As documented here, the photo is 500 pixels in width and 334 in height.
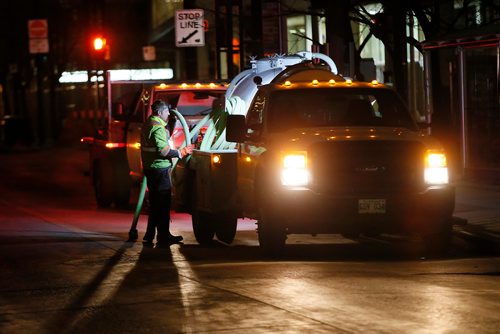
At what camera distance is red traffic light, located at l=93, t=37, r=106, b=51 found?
34344 mm

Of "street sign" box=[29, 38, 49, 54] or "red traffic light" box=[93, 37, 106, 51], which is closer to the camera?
"red traffic light" box=[93, 37, 106, 51]

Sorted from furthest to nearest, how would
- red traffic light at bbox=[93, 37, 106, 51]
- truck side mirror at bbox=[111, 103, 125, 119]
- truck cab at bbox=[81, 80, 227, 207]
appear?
1. red traffic light at bbox=[93, 37, 106, 51]
2. truck side mirror at bbox=[111, 103, 125, 119]
3. truck cab at bbox=[81, 80, 227, 207]

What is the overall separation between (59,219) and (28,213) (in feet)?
4.22

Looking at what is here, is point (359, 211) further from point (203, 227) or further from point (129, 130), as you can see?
point (129, 130)

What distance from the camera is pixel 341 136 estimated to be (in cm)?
1299

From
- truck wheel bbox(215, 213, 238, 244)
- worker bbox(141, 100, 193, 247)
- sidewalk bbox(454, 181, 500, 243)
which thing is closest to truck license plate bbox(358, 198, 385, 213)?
sidewalk bbox(454, 181, 500, 243)

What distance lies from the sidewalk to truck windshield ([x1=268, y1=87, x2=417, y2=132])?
190 centimetres

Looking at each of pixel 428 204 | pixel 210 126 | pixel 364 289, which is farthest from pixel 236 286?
pixel 210 126

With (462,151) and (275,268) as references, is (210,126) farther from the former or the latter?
(462,151)

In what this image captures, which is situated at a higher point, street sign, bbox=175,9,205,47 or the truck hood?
street sign, bbox=175,9,205,47

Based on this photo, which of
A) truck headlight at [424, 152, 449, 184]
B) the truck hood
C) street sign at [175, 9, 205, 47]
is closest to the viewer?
the truck hood

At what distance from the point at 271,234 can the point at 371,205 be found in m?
1.11

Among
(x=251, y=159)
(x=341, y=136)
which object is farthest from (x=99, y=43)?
(x=341, y=136)

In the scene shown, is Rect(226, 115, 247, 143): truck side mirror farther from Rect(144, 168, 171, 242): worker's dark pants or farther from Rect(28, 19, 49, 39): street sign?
Rect(28, 19, 49, 39): street sign
